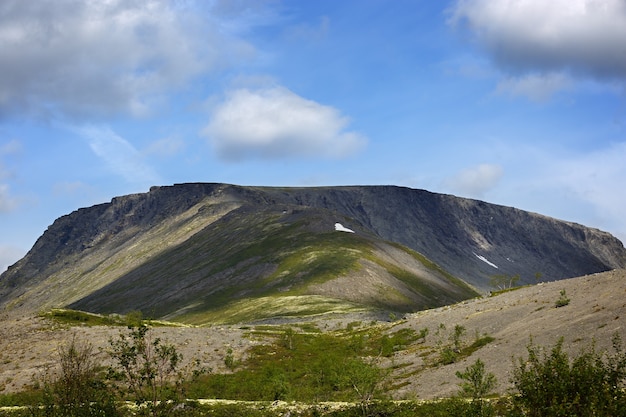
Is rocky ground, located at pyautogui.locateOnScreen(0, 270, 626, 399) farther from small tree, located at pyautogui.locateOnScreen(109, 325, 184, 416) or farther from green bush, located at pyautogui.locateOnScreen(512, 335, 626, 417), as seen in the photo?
green bush, located at pyautogui.locateOnScreen(512, 335, 626, 417)

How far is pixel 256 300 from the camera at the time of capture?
196 metres

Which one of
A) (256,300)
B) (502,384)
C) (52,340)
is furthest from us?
(256,300)

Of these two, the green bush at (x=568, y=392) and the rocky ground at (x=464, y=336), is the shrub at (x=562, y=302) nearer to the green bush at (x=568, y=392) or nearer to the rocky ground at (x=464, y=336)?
the rocky ground at (x=464, y=336)

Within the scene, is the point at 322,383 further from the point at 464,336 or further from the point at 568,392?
the point at 568,392

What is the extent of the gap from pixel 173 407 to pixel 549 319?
50.0 meters

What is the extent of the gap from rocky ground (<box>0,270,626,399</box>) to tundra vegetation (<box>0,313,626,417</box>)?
158cm

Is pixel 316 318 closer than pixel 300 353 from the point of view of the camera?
No

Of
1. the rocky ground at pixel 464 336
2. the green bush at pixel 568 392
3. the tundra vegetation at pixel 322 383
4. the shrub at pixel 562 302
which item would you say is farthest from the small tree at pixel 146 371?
the shrub at pixel 562 302

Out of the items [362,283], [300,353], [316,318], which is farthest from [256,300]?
[300,353]

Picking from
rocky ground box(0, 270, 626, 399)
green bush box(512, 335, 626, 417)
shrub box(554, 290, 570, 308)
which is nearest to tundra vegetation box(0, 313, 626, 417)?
green bush box(512, 335, 626, 417)

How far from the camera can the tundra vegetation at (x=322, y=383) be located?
26062 mm

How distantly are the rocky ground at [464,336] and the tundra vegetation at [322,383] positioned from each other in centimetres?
158

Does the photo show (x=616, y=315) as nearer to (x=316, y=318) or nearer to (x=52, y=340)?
(x=52, y=340)

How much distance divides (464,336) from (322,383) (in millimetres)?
23656
